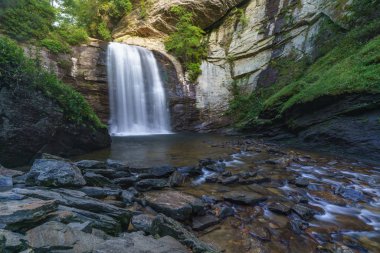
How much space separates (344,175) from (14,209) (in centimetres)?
613

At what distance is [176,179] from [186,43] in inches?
622

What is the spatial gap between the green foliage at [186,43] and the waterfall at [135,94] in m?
2.74

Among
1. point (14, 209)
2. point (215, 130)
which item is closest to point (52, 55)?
point (215, 130)

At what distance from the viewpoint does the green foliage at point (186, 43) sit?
18344 millimetres

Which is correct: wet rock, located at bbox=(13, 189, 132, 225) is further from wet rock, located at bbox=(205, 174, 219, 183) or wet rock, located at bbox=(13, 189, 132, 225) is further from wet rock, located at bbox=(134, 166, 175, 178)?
wet rock, located at bbox=(205, 174, 219, 183)

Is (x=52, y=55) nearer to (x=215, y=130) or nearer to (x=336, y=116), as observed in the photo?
(x=215, y=130)

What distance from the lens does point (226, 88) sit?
679 inches

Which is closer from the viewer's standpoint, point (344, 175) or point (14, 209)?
point (14, 209)

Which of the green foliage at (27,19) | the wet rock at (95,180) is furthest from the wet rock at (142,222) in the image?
the green foliage at (27,19)

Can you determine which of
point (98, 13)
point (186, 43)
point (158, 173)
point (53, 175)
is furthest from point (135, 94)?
point (53, 175)

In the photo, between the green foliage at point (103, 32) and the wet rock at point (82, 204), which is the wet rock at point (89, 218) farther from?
the green foliage at point (103, 32)

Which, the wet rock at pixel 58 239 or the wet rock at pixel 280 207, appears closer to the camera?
the wet rock at pixel 58 239

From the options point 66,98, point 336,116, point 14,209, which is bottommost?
point 14,209

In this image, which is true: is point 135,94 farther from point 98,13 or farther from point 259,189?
point 259,189
